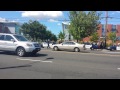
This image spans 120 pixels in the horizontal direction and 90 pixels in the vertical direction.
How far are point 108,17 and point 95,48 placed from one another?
6797 millimetres

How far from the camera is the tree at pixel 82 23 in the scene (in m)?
42.2

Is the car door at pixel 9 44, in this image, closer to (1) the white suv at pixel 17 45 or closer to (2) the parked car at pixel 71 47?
(1) the white suv at pixel 17 45

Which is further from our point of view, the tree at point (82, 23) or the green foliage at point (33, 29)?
the green foliage at point (33, 29)

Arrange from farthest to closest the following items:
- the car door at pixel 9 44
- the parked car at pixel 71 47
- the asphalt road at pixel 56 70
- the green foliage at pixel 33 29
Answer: the green foliage at pixel 33 29
the parked car at pixel 71 47
the car door at pixel 9 44
the asphalt road at pixel 56 70

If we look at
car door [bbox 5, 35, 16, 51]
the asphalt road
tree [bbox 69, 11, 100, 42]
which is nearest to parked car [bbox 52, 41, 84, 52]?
car door [bbox 5, 35, 16, 51]

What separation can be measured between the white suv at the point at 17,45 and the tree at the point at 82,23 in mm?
27850

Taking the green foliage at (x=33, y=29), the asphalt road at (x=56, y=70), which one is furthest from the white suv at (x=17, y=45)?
the green foliage at (x=33, y=29)

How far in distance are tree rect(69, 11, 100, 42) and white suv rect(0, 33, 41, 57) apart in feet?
91.4

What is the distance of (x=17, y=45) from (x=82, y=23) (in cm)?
2875

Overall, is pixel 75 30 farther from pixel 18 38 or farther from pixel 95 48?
pixel 18 38

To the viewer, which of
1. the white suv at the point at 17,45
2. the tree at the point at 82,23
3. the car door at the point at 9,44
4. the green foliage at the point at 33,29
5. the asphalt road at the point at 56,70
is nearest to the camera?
the asphalt road at the point at 56,70
